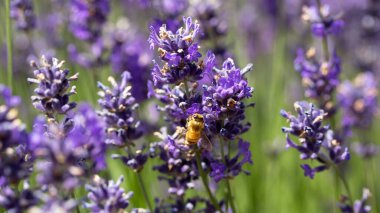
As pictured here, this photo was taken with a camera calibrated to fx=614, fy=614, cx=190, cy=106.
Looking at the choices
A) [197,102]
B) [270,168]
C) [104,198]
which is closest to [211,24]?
[270,168]

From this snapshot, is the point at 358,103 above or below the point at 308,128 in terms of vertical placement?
above

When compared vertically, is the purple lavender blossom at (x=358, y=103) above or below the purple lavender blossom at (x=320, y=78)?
above

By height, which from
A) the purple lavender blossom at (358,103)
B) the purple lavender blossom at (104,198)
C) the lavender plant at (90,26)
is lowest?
the purple lavender blossom at (104,198)

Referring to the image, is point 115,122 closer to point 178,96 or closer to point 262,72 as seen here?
point 178,96

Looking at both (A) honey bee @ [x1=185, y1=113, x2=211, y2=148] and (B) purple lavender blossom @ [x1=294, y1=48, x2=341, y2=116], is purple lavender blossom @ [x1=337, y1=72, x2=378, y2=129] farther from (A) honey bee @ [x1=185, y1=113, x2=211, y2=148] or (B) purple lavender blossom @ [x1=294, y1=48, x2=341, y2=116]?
(A) honey bee @ [x1=185, y1=113, x2=211, y2=148]

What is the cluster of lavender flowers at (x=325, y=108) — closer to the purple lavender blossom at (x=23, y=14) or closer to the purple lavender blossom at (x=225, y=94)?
the purple lavender blossom at (x=225, y=94)

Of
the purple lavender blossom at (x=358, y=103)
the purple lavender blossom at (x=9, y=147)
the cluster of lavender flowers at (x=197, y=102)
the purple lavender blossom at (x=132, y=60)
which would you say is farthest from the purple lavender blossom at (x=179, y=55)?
the purple lavender blossom at (x=358, y=103)

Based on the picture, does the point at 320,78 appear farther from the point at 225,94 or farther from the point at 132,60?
the point at 132,60

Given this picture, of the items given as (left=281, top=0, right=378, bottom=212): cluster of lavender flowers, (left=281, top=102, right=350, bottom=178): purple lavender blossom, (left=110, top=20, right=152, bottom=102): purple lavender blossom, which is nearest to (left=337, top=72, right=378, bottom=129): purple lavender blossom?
(left=281, top=0, right=378, bottom=212): cluster of lavender flowers
